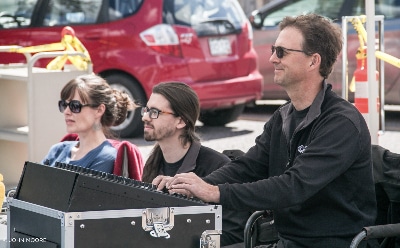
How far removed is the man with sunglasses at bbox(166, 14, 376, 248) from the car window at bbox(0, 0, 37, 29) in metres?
7.36

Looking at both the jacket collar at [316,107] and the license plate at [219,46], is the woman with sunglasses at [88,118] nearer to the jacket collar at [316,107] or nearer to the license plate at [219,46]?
the jacket collar at [316,107]

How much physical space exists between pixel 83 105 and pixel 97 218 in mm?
2360

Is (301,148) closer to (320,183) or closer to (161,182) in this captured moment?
(320,183)

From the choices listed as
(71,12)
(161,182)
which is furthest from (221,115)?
(161,182)

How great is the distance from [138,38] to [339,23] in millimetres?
2535

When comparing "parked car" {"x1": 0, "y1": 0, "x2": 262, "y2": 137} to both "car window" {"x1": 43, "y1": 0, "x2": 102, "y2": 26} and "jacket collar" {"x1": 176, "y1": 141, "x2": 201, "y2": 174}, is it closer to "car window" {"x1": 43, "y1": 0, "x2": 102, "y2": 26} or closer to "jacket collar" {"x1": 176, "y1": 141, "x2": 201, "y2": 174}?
"car window" {"x1": 43, "y1": 0, "x2": 102, "y2": 26}

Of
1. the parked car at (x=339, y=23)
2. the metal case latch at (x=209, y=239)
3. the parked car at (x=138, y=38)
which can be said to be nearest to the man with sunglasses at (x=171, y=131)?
the metal case latch at (x=209, y=239)

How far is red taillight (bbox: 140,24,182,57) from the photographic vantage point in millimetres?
11180

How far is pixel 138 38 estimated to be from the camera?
36.8ft

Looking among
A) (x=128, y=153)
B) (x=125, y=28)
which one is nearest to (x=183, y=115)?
(x=128, y=153)

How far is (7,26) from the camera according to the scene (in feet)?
37.1

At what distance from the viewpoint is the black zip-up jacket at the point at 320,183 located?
383 cm

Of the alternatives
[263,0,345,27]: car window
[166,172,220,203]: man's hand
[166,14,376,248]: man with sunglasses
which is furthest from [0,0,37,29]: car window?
[166,172,220,203]: man's hand

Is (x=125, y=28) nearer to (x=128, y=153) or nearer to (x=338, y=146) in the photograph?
(x=128, y=153)
